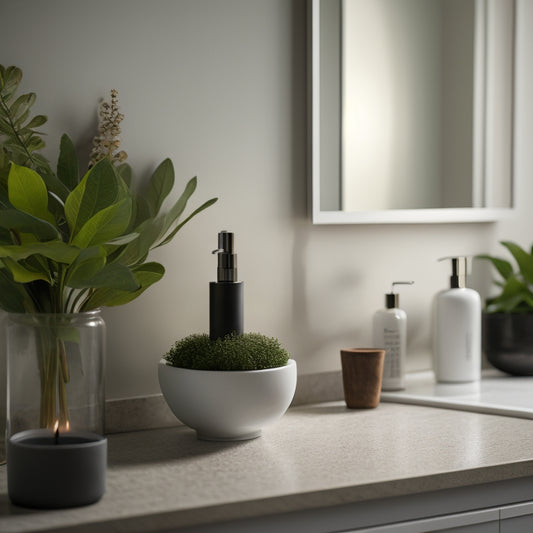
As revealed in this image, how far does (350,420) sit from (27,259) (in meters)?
0.57

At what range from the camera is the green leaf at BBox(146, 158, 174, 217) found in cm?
138

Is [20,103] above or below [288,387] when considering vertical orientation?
above

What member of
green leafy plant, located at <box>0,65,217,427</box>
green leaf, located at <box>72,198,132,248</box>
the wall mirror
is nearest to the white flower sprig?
green leafy plant, located at <box>0,65,217,427</box>

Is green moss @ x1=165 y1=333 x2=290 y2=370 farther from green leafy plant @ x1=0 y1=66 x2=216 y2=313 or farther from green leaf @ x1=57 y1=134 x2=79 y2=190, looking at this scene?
green leaf @ x1=57 y1=134 x2=79 y2=190

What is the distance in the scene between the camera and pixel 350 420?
142 centimetres

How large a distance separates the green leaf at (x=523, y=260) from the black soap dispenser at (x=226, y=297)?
695mm

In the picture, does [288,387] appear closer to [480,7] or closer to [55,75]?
[55,75]

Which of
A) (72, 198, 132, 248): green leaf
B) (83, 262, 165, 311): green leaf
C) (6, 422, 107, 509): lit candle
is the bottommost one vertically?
(6, 422, 107, 509): lit candle

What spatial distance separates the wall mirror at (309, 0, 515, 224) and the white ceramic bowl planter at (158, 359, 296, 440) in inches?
15.7

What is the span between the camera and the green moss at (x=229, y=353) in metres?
1.25

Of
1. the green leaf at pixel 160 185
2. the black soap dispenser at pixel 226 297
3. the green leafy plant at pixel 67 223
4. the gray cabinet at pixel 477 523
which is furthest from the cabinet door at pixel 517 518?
the green leaf at pixel 160 185

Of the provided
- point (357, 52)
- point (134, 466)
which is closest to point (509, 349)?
point (357, 52)

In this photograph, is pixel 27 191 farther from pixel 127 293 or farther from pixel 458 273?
pixel 458 273

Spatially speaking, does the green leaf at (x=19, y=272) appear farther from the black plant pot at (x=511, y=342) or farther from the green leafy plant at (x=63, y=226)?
the black plant pot at (x=511, y=342)
